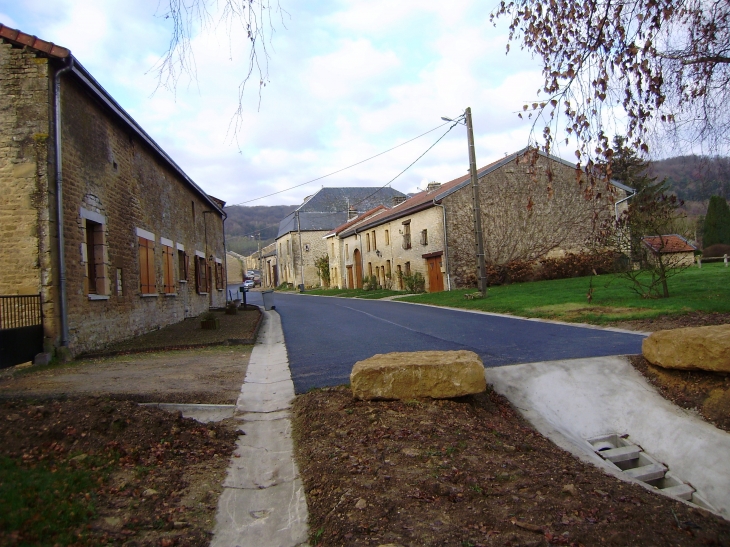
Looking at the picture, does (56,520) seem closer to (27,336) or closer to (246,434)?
(246,434)

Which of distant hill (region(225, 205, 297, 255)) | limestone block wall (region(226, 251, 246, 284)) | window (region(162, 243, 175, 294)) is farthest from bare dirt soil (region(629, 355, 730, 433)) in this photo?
limestone block wall (region(226, 251, 246, 284))

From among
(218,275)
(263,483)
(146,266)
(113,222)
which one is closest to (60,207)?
(113,222)

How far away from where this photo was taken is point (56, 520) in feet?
10.1

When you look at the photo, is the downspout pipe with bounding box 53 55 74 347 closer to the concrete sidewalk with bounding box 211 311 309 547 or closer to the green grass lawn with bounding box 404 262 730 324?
the concrete sidewalk with bounding box 211 311 309 547

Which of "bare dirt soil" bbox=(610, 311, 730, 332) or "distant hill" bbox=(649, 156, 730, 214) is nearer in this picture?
"distant hill" bbox=(649, 156, 730, 214)

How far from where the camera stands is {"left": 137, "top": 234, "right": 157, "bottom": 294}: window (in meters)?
13.7

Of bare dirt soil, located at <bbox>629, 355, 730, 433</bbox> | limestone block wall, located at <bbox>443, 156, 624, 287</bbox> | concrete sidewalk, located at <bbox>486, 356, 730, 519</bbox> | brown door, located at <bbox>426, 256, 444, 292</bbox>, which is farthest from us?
brown door, located at <bbox>426, 256, 444, 292</bbox>

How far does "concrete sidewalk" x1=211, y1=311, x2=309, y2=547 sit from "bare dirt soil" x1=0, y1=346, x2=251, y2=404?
556 millimetres

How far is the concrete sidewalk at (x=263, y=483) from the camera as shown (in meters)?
3.39

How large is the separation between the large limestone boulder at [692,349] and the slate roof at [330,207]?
50.4 meters

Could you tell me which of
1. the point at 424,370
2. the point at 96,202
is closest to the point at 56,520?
the point at 424,370

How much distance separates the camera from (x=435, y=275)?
3023 centimetres

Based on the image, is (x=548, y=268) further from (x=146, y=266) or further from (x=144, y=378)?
(x=144, y=378)

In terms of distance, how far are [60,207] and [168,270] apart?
7503mm
